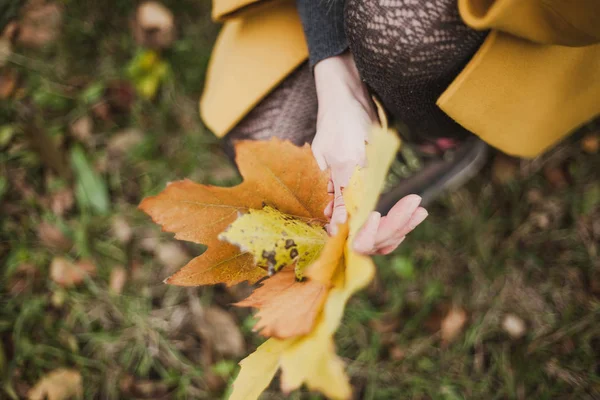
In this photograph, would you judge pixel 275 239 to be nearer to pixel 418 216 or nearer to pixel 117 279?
pixel 418 216

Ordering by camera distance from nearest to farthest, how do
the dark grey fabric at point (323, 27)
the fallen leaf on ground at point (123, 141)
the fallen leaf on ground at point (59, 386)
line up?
the dark grey fabric at point (323, 27) < the fallen leaf on ground at point (59, 386) < the fallen leaf on ground at point (123, 141)

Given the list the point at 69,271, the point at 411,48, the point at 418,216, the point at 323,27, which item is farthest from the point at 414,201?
the point at 69,271

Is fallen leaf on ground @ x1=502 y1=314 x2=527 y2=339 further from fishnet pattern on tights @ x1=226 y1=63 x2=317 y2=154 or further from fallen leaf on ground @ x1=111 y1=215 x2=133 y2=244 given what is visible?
fallen leaf on ground @ x1=111 y1=215 x2=133 y2=244

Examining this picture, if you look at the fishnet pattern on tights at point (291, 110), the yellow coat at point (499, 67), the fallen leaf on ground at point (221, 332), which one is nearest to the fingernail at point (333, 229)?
the yellow coat at point (499, 67)

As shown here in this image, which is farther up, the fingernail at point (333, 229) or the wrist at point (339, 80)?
the wrist at point (339, 80)

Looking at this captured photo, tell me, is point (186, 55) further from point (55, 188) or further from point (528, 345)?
point (528, 345)

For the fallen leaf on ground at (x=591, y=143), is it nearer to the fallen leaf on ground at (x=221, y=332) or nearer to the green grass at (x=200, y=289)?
the green grass at (x=200, y=289)
